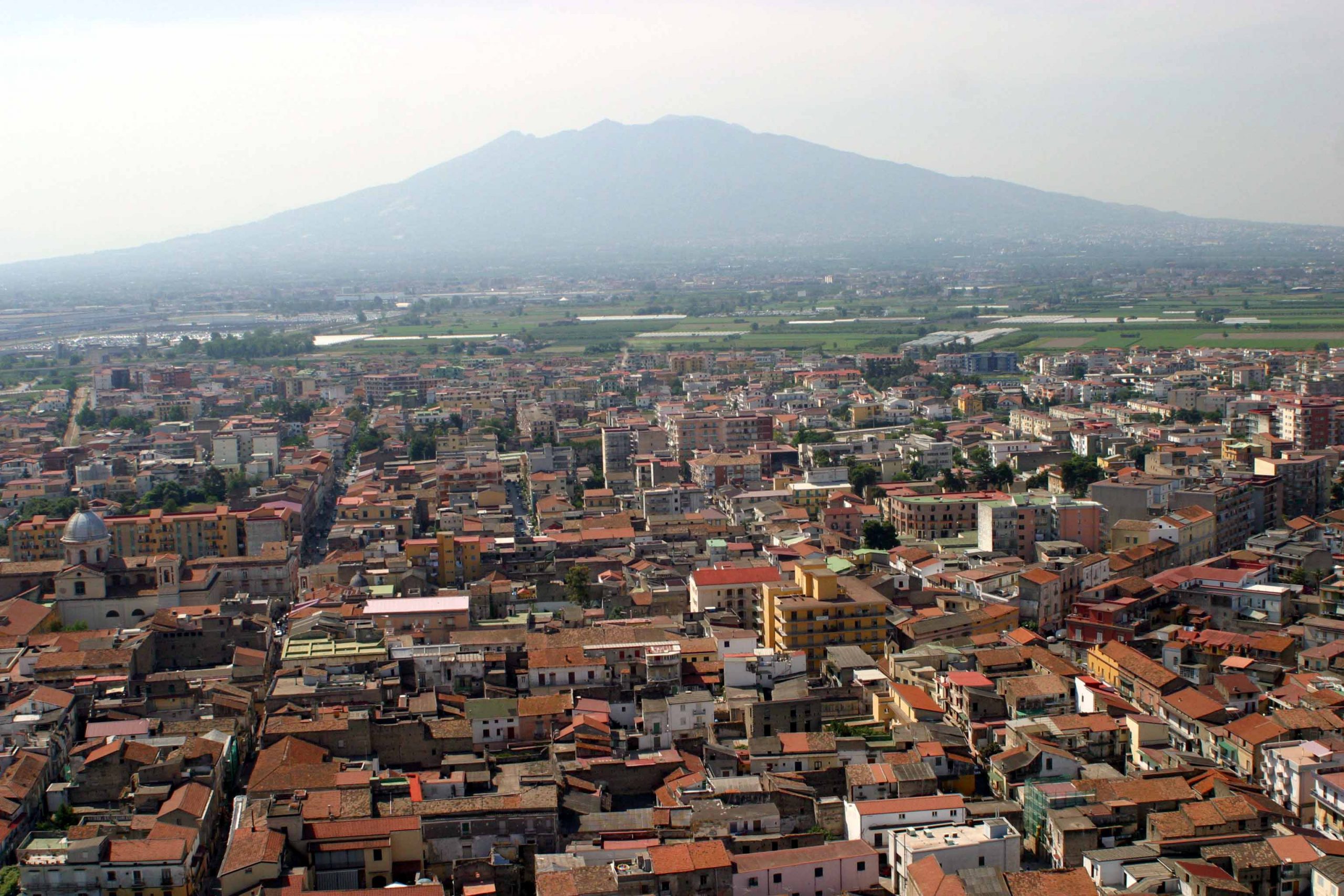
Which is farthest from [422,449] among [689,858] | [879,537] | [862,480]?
[689,858]

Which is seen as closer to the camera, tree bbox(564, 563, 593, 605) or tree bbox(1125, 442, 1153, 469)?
tree bbox(564, 563, 593, 605)

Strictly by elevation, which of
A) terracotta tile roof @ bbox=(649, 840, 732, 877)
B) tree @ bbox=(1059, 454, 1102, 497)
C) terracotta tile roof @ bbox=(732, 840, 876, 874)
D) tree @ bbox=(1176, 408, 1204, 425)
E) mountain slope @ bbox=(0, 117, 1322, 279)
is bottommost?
terracotta tile roof @ bbox=(732, 840, 876, 874)

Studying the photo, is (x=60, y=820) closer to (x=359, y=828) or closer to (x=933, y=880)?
(x=359, y=828)

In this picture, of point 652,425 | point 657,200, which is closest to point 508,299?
point 652,425

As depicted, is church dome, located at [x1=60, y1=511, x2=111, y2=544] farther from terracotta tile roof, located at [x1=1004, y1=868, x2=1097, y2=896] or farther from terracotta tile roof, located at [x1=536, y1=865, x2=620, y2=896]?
terracotta tile roof, located at [x1=1004, y1=868, x2=1097, y2=896]

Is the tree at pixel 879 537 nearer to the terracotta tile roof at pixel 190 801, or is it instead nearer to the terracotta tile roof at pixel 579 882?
the terracotta tile roof at pixel 579 882

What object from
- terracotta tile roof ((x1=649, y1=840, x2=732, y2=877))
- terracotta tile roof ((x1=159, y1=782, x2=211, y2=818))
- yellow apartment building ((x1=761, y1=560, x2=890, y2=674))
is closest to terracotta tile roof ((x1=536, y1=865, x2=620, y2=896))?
terracotta tile roof ((x1=649, y1=840, x2=732, y2=877))

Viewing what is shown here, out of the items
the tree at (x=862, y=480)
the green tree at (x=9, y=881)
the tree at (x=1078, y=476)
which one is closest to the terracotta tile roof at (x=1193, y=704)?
the tree at (x=1078, y=476)
